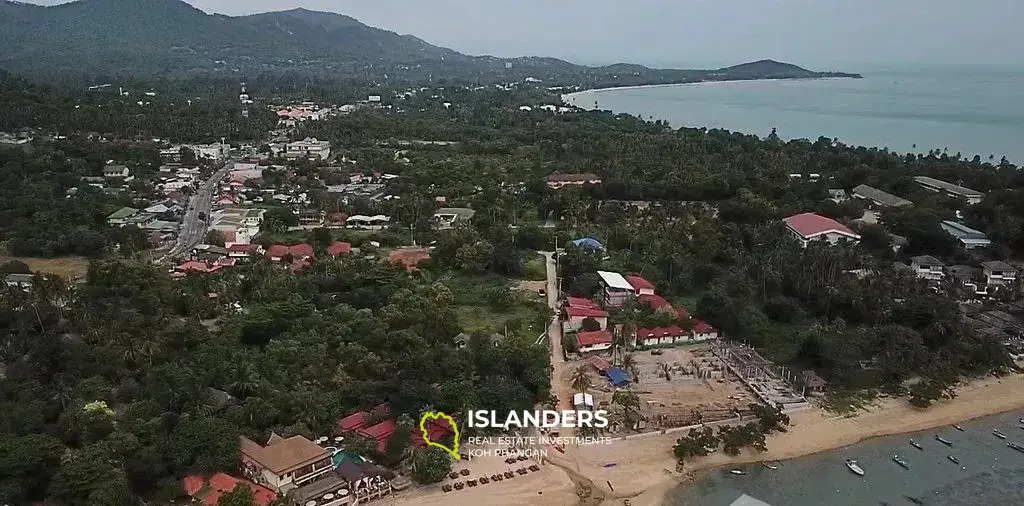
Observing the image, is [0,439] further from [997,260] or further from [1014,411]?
[997,260]

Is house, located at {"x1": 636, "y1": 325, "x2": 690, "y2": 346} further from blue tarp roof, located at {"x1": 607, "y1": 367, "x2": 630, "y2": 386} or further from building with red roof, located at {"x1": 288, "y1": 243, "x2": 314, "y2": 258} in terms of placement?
building with red roof, located at {"x1": 288, "y1": 243, "x2": 314, "y2": 258}

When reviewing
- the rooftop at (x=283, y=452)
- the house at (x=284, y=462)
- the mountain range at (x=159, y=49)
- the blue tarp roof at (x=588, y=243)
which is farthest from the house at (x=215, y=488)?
the mountain range at (x=159, y=49)

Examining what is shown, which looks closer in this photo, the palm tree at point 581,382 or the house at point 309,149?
the palm tree at point 581,382

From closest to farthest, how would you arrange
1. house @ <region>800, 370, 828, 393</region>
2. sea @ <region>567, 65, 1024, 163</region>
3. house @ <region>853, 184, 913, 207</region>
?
house @ <region>800, 370, 828, 393</region>
house @ <region>853, 184, 913, 207</region>
sea @ <region>567, 65, 1024, 163</region>

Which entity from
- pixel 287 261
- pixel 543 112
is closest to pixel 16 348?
pixel 287 261

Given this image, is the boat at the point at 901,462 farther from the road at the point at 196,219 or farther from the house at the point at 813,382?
the road at the point at 196,219

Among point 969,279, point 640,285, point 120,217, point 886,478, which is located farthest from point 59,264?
point 969,279

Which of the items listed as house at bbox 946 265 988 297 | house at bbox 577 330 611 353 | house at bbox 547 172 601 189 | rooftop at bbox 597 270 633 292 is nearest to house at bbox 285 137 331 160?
house at bbox 547 172 601 189
